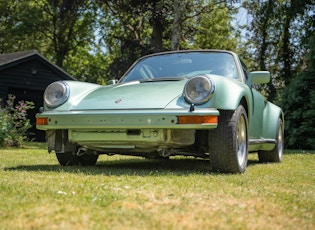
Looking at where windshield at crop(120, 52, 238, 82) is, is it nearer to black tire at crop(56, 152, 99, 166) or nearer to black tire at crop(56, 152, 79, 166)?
black tire at crop(56, 152, 99, 166)

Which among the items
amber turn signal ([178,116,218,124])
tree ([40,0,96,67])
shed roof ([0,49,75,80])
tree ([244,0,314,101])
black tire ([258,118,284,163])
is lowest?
black tire ([258,118,284,163])

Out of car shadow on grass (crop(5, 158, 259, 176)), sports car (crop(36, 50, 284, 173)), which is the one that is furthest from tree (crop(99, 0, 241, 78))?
car shadow on grass (crop(5, 158, 259, 176))

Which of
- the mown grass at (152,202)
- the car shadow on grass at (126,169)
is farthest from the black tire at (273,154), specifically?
the mown grass at (152,202)

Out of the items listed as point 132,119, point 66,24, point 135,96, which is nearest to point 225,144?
point 132,119

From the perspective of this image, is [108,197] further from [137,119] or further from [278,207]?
[137,119]

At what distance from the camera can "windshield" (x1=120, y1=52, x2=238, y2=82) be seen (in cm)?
565

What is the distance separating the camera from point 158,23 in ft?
66.3

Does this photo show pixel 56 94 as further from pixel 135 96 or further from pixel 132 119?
pixel 132 119

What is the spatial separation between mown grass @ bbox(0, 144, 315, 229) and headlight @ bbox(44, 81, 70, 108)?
115 cm

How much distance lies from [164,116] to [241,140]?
Answer: 1215mm

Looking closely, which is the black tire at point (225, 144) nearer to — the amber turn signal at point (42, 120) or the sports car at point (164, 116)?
the sports car at point (164, 116)

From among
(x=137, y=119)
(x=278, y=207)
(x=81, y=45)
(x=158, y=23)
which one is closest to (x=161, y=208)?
(x=278, y=207)

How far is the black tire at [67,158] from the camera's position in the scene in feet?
18.2

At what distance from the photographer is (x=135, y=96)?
493cm
